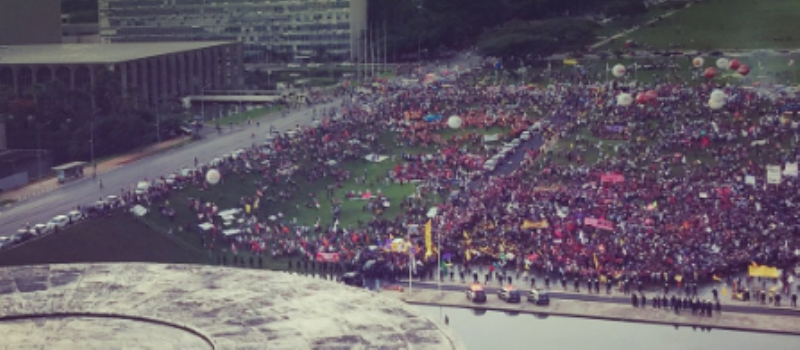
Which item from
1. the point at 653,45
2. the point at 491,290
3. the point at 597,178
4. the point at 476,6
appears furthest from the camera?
the point at 476,6

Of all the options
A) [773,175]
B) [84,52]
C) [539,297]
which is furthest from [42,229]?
[84,52]

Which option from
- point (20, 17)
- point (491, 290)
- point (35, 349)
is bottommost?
point (491, 290)

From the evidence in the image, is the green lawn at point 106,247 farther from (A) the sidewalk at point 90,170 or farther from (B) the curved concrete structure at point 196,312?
(B) the curved concrete structure at point 196,312

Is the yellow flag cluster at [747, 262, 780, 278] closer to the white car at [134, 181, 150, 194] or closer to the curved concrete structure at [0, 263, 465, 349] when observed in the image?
the curved concrete structure at [0, 263, 465, 349]

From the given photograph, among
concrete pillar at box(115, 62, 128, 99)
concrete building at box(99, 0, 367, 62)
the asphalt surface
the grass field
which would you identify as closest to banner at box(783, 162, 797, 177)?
the asphalt surface

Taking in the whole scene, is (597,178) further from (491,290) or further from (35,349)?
(35,349)

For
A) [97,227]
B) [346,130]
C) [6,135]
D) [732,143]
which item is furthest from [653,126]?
[6,135]
